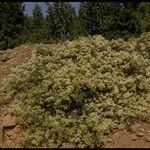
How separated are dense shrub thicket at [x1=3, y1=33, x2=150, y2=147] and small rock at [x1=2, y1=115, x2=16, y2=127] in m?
0.22

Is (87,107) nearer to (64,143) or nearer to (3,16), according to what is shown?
(64,143)

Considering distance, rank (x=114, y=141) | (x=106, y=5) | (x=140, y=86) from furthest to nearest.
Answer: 1. (x=106, y=5)
2. (x=140, y=86)
3. (x=114, y=141)

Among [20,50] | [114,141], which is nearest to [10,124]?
[114,141]

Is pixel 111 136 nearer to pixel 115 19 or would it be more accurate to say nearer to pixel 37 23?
pixel 115 19

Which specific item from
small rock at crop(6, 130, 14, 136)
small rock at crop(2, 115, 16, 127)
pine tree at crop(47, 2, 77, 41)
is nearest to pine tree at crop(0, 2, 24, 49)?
pine tree at crop(47, 2, 77, 41)

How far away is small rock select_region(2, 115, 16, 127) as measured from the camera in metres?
13.1

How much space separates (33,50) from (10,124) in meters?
5.40

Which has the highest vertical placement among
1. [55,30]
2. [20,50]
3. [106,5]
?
[20,50]

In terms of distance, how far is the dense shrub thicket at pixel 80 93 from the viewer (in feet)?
40.2

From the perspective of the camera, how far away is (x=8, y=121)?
13.2 metres

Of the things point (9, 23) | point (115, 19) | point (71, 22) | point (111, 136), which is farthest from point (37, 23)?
point (111, 136)

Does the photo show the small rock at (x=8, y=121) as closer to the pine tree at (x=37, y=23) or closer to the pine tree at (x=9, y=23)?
the pine tree at (x=37, y=23)

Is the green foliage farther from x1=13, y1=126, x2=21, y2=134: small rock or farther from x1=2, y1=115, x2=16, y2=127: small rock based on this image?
x1=13, y1=126, x2=21, y2=134: small rock

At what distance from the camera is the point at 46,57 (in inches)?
623
